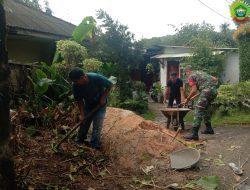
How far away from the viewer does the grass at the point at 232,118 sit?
11.9 metres

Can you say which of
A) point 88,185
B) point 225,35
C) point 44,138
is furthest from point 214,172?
point 225,35

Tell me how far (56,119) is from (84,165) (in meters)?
2.30

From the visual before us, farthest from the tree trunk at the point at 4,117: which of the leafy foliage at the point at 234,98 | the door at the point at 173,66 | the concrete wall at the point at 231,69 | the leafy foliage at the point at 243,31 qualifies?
the door at the point at 173,66

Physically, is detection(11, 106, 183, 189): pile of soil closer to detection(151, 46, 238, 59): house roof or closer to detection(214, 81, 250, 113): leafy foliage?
detection(214, 81, 250, 113): leafy foliage

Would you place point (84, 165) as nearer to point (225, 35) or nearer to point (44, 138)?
point (44, 138)

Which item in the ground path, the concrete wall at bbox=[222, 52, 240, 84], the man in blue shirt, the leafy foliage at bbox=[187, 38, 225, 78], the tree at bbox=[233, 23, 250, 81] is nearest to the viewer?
the ground path

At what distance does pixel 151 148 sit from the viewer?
712cm

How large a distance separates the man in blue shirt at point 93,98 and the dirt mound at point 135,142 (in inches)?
18.5

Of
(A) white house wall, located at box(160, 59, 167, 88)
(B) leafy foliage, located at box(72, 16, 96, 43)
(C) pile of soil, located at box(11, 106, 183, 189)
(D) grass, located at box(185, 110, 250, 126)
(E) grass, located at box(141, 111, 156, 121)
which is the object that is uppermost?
(B) leafy foliage, located at box(72, 16, 96, 43)

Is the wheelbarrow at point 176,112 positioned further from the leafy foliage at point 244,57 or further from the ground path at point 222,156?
the leafy foliage at point 244,57

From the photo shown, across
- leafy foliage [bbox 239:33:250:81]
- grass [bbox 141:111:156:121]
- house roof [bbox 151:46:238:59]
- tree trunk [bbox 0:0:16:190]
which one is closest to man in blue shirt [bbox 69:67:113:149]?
tree trunk [bbox 0:0:16:190]

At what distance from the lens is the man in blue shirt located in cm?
666

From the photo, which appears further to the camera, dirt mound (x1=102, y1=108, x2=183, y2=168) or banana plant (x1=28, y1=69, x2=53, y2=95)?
banana plant (x1=28, y1=69, x2=53, y2=95)

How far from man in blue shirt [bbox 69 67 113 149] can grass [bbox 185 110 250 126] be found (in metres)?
6.26
